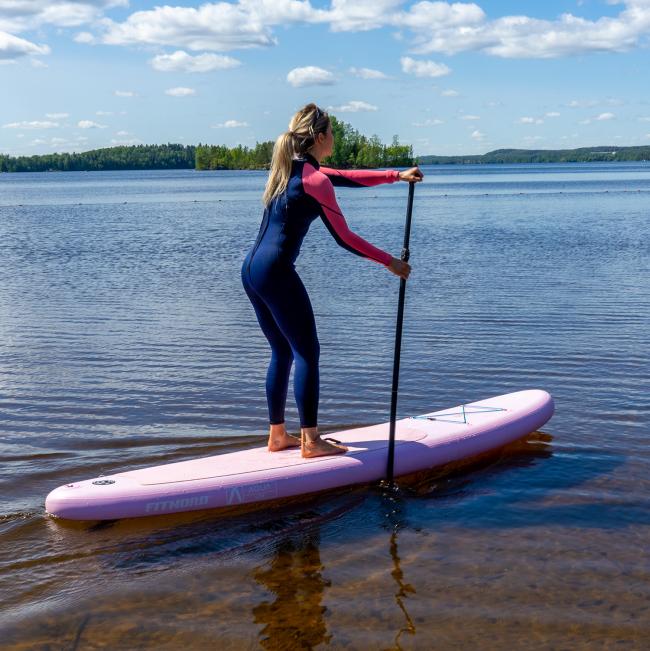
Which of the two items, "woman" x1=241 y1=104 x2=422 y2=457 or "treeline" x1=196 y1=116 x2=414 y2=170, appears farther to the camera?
"treeline" x1=196 y1=116 x2=414 y2=170

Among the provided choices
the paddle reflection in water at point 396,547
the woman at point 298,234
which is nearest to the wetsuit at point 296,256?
the woman at point 298,234

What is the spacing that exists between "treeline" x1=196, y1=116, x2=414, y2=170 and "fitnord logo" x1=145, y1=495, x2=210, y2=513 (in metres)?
106

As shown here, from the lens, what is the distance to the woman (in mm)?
5004

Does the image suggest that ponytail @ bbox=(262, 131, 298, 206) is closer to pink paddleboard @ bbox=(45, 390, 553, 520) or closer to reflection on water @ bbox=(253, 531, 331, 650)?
pink paddleboard @ bbox=(45, 390, 553, 520)

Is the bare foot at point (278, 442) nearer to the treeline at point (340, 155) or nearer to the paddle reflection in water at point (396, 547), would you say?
the paddle reflection in water at point (396, 547)

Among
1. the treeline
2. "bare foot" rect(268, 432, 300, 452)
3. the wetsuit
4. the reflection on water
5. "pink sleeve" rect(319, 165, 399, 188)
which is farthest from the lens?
the treeline

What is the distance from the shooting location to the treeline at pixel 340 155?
132 meters

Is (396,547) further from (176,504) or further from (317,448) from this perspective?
(176,504)

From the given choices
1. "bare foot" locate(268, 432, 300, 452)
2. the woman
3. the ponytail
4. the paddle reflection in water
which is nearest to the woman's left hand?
the woman

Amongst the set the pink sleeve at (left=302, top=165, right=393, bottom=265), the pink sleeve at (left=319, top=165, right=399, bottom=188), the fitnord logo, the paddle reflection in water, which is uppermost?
the pink sleeve at (left=319, top=165, right=399, bottom=188)

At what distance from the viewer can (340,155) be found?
424 ft

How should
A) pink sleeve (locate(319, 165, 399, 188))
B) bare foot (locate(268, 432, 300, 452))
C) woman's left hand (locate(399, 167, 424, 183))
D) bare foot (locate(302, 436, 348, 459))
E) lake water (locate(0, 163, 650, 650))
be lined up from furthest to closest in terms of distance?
bare foot (locate(268, 432, 300, 452)) → bare foot (locate(302, 436, 348, 459)) → pink sleeve (locate(319, 165, 399, 188)) → woman's left hand (locate(399, 167, 424, 183)) → lake water (locate(0, 163, 650, 650))

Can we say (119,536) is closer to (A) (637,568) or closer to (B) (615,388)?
(A) (637,568)

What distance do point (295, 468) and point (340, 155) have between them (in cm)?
12716
